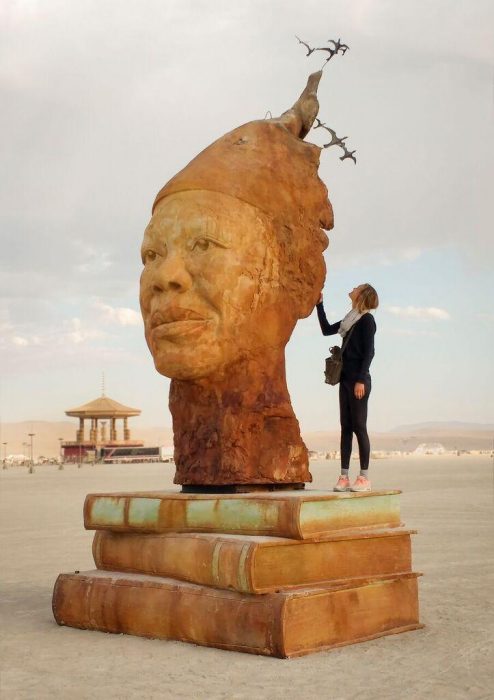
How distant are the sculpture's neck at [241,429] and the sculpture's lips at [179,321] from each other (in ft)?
1.33

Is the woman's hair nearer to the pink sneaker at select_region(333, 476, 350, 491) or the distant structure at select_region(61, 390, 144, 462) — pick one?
the pink sneaker at select_region(333, 476, 350, 491)

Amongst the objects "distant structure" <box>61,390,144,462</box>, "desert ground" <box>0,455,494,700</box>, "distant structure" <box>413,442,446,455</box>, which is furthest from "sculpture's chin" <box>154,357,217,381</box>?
"distant structure" <box>413,442,446,455</box>

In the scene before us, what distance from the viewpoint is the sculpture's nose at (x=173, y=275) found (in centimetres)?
595

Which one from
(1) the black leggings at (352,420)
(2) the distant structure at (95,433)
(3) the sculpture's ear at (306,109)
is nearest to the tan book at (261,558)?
(1) the black leggings at (352,420)

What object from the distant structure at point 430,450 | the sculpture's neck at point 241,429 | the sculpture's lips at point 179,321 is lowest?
the distant structure at point 430,450

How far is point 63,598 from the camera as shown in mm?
6137

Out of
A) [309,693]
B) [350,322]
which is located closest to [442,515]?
[350,322]

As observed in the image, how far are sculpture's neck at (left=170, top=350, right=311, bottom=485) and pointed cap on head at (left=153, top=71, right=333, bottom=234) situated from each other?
3.43 feet

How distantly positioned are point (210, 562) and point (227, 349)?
1.45 metres

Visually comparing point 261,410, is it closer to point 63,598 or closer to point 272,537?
point 272,537

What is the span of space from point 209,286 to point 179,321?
310 mm

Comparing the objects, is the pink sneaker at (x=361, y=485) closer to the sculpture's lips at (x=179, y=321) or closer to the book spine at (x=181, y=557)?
the book spine at (x=181, y=557)

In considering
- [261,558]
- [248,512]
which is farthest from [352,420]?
[261,558]

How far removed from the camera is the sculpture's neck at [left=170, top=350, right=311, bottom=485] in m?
6.02
